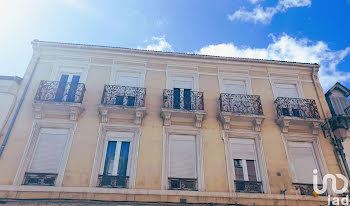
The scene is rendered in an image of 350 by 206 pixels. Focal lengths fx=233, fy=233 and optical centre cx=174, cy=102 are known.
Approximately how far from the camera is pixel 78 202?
6160 mm

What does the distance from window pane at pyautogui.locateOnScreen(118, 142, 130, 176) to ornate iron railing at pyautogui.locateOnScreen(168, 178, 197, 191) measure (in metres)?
1.43

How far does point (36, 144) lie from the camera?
7344mm

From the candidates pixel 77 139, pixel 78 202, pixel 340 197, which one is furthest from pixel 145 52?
pixel 340 197

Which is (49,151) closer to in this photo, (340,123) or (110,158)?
(110,158)

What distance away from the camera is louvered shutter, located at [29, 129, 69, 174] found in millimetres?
6972

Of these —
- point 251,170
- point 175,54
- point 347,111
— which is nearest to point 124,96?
point 175,54

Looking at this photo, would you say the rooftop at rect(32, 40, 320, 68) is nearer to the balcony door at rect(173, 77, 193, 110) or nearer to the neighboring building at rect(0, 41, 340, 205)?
the neighboring building at rect(0, 41, 340, 205)

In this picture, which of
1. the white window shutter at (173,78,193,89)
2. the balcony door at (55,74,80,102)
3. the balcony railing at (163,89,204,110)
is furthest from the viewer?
the white window shutter at (173,78,193,89)

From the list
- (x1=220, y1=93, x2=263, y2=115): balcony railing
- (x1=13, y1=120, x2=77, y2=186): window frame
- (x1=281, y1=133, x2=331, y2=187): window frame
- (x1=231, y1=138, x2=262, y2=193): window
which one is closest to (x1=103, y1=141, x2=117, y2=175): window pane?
(x1=13, y1=120, x2=77, y2=186): window frame

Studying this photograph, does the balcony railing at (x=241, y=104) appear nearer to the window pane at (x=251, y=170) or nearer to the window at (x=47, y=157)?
the window pane at (x=251, y=170)

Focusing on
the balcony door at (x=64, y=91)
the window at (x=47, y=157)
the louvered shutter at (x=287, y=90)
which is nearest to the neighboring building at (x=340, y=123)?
the louvered shutter at (x=287, y=90)

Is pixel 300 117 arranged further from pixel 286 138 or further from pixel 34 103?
pixel 34 103

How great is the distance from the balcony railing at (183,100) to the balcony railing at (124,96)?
2.79ft

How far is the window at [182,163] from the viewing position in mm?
6984
